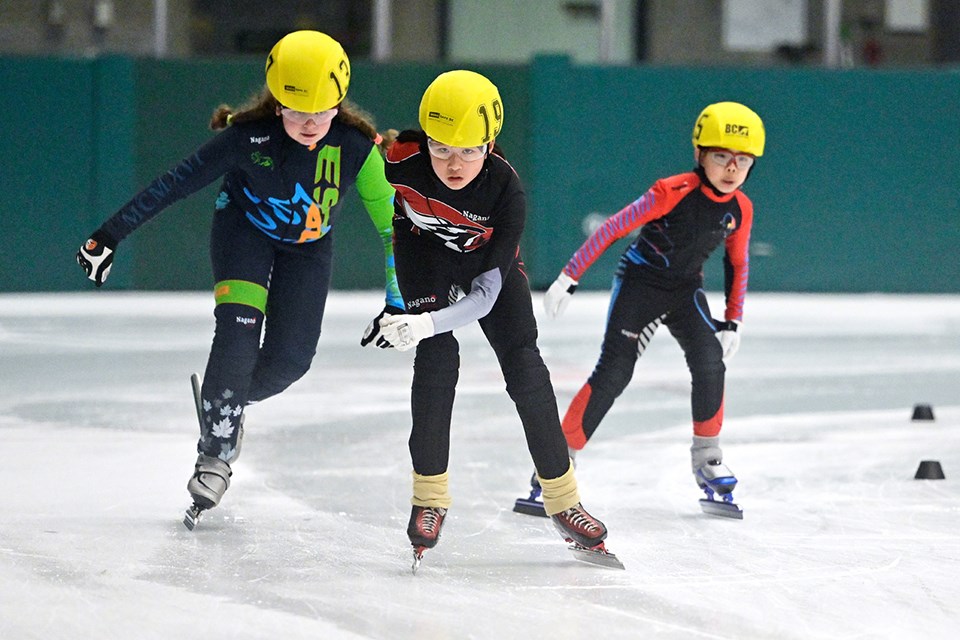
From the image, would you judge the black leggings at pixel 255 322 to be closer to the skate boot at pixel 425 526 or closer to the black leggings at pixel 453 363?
the black leggings at pixel 453 363

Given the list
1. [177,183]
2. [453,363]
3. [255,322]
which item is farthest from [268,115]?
[453,363]

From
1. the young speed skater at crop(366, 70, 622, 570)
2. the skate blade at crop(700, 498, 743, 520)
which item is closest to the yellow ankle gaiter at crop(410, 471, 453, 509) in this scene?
the young speed skater at crop(366, 70, 622, 570)

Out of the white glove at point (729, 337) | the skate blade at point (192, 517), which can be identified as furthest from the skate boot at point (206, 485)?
the white glove at point (729, 337)

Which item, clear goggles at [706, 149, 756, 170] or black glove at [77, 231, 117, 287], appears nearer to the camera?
black glove at [77, 231, 117, 287]

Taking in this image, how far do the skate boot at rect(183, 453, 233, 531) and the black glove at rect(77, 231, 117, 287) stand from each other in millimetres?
597

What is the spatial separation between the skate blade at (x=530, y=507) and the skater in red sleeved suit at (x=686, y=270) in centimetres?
29

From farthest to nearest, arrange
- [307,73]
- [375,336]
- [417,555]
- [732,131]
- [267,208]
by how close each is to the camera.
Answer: [732,131] → [267,208] → [307,73] → [375,336] → [417,555]

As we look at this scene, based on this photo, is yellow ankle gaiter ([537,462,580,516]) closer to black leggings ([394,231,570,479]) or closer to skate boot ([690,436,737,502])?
black leggings ([394,231,570,479])

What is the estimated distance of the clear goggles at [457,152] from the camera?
10.9ft

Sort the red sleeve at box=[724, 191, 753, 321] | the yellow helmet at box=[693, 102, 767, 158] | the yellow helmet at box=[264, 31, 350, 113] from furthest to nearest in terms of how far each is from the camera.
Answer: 1. the red sleeve at box=[724, 191, 753, 321]
2. the yellow helmet at box=[693, 102, 767, 158]
3. the yellow helmet at box=[264, 31, 350, 113]

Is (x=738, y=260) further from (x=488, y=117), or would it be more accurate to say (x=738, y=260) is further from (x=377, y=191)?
(x=488, y=117)

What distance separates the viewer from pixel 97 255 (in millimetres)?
3732

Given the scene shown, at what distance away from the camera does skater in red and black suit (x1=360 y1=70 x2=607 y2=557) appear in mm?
3361

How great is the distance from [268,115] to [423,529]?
49.8 inches
